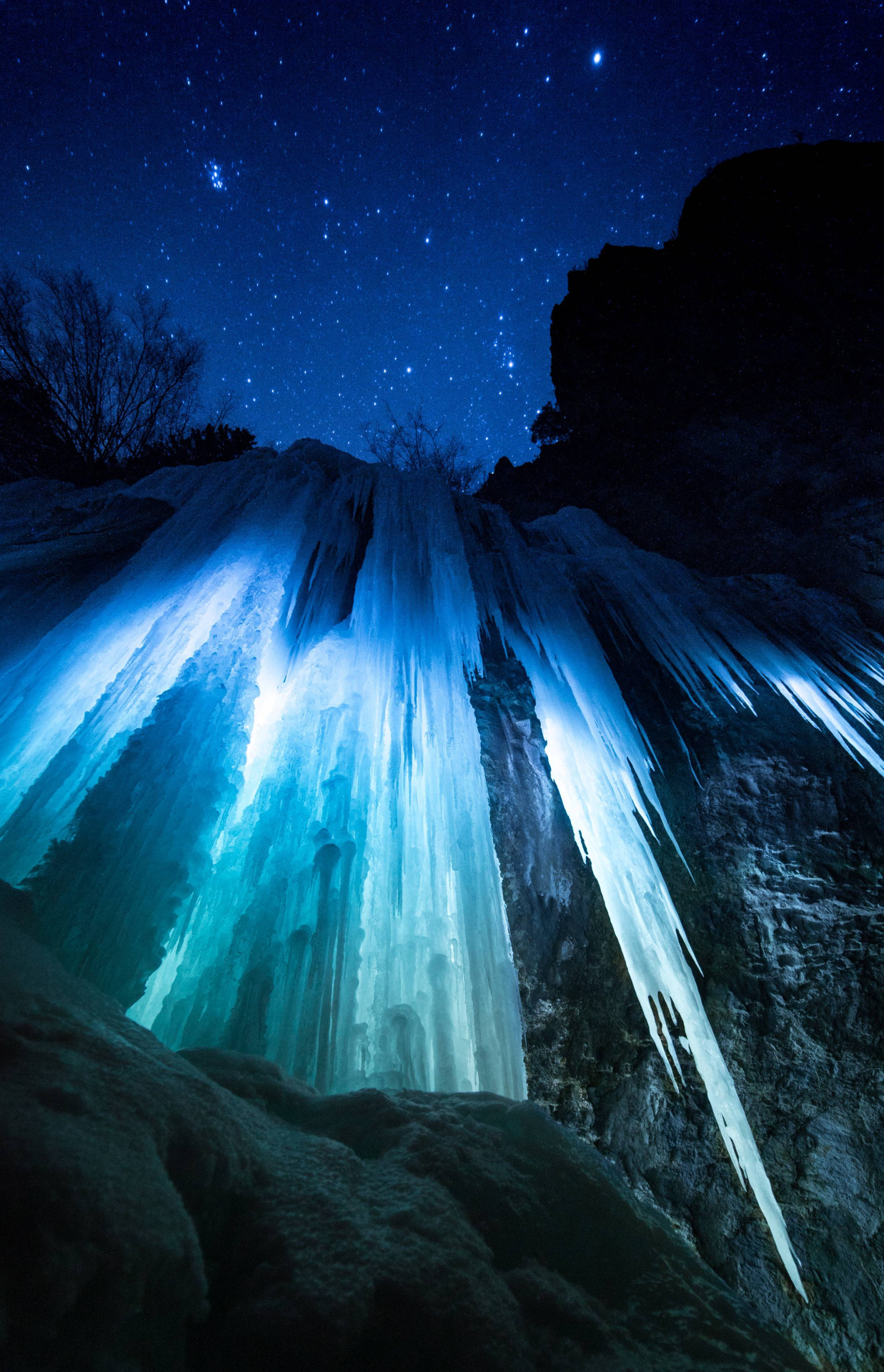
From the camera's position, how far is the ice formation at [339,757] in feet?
9.89

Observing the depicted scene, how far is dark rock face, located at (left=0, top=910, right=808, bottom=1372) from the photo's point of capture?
2.40ft

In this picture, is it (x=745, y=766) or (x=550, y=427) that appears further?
(x=550, y=427)

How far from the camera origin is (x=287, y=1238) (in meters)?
0.97

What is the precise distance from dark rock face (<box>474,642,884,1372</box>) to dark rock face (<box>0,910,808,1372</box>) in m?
3.55

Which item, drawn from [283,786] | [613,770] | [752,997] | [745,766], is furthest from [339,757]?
[745,766]

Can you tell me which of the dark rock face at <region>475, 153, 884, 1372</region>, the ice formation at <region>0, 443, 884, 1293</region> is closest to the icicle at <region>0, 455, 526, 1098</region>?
the ice formation at <region>0, 443, 884, 1293</region>

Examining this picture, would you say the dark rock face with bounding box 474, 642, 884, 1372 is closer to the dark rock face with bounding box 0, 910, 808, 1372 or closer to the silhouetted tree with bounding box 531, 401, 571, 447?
the dark rock face with bounding box 0, 910, 808, 1372

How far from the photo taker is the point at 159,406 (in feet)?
27.0

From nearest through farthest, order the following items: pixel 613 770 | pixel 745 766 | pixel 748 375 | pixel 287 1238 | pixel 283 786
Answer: pixel 287 1238, pixel 283 786, pixel 613 770, pixel 745 766, pixel 748 375

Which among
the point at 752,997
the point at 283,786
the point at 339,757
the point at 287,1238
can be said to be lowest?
the point at 287,1238

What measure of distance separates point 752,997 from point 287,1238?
4.60m

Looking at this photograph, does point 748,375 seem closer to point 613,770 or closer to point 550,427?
point 550,427

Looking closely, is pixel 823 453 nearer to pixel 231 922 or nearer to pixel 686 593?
pixel 686 593

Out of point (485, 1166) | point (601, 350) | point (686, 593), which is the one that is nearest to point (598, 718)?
point (686, 593)
